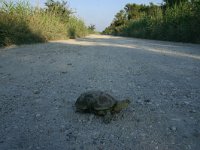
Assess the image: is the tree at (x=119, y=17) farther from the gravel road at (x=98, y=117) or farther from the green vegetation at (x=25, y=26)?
the gravel road at (x=98, y=117)

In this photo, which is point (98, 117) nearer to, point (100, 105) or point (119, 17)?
point (100, 105)

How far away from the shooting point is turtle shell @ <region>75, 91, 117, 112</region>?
3509 millimetres

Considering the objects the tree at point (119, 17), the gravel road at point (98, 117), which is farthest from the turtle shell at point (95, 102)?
the tree at point (119, 17)

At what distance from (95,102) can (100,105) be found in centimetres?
7

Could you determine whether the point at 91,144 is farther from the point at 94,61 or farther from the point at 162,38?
the point at 162,38

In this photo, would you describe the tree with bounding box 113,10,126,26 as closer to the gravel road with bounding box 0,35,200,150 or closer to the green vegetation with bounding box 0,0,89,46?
the green vegetation with bounding box 0,0,89,46

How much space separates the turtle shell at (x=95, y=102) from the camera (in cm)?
351

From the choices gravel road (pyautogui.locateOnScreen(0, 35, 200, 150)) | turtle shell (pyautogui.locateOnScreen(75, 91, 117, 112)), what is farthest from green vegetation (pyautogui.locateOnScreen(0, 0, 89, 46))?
turtle shell (pyautogui.locateOnScreen(75, 91, 117, 112))

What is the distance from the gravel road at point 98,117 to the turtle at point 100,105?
2.9 inches

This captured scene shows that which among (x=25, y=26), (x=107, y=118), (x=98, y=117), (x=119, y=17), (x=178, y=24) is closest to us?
(x=107, y=118)

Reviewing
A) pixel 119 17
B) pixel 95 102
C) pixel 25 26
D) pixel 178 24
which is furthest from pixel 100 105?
pixel 119 17

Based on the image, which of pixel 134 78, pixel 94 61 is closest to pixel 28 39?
pixel 94 61

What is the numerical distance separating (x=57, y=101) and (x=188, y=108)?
164cm

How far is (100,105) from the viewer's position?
350cm
